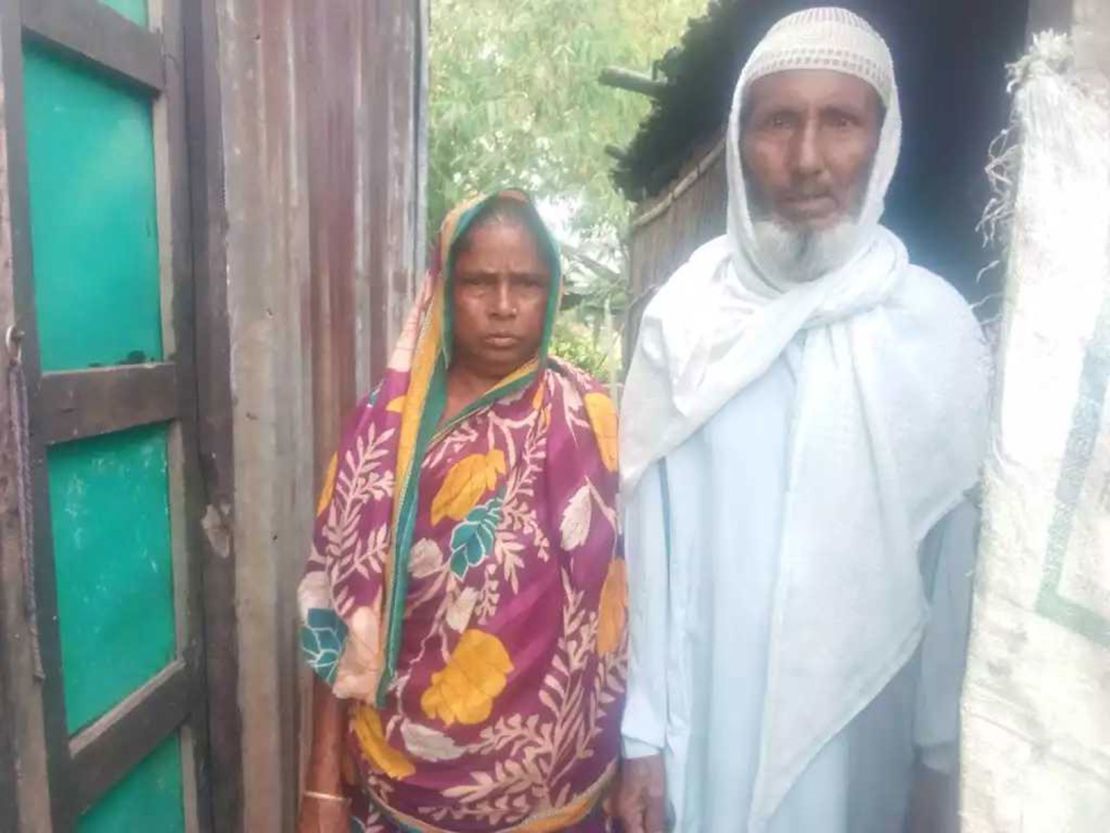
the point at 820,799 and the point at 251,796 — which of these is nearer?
the point at 820,799

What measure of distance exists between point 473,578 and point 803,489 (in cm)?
57

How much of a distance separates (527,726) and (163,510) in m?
0.80

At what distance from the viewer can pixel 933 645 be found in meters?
1.62

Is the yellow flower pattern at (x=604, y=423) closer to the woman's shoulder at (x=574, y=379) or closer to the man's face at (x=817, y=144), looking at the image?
the woman's shoulder at (x=574, y=379)

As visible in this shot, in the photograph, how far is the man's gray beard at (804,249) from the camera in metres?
1.64

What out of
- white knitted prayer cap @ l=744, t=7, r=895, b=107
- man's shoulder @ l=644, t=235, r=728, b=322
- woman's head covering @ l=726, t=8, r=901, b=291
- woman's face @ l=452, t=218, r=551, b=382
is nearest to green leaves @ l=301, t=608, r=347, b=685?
woman's face @ l=452, t=218, r=551, b=382

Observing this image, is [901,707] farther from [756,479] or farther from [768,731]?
[756,479]

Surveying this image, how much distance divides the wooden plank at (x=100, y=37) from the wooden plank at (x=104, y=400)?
48 cm

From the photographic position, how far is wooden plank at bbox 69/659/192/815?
1.52 m

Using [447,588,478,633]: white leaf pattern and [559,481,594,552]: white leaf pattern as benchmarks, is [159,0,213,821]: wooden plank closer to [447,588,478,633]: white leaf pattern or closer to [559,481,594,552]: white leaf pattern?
[447,588,478,633]: white leaf pattern

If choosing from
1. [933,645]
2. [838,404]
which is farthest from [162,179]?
[933,645]

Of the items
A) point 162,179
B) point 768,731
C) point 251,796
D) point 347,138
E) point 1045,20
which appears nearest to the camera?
point 1045,20

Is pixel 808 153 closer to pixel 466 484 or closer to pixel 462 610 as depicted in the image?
pixel 466 484

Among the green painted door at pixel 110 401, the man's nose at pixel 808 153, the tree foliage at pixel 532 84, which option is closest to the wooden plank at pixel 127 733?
the green painted door at pixel 110 401
